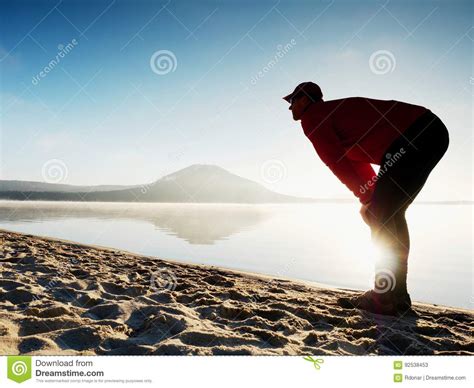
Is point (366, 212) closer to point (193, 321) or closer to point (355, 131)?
point (355, 131)

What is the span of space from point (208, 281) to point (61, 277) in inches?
66.2

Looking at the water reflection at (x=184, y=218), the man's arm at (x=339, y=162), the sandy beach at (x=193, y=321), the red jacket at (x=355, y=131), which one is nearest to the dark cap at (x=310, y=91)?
the red jacket at (x=355, y=131)

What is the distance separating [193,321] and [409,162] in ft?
7.06

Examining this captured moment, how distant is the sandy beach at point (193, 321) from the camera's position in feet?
7.77

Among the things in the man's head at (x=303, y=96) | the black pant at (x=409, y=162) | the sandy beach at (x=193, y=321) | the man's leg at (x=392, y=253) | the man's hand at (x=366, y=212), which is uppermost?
the man's head at (x=303, y=96)

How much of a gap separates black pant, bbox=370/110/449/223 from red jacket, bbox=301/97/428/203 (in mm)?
75

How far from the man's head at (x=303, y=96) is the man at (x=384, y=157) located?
0.07 m

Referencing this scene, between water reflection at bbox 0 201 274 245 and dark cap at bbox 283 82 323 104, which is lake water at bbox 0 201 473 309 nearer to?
water reflection at bbox 0 201 274 245

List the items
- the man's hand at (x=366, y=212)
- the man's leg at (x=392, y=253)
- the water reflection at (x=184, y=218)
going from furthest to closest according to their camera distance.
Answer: the water reflection at (x=184, y=218) → the man's hand at (x=366, y=212) → the man's leg at (x=392, y=253)

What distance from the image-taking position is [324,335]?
8.75ft

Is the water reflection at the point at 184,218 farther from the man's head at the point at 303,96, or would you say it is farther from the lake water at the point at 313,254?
the man's head at the point at 303,96

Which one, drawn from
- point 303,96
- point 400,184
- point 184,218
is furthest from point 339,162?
point 184,218

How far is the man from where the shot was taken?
10.1 feet
